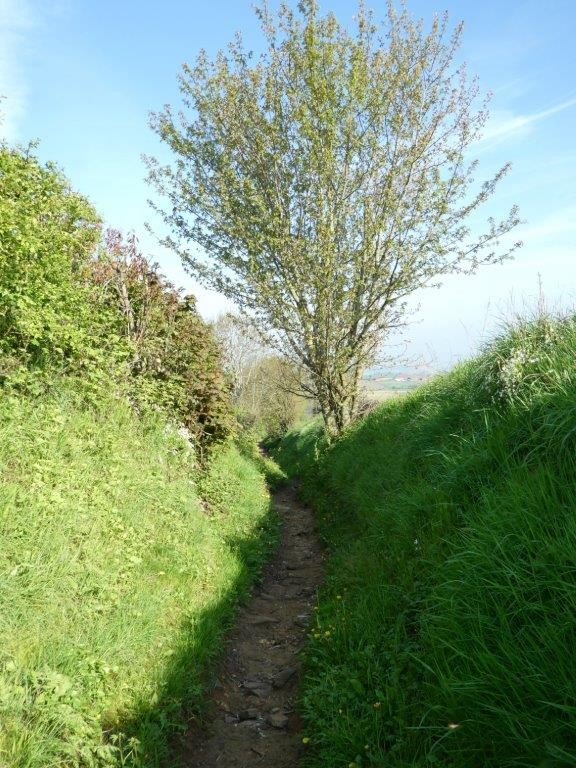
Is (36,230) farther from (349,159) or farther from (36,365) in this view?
(349,159)

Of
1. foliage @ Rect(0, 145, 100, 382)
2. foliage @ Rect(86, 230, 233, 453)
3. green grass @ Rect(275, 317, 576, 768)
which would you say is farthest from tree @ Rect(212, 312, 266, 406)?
green grass @ Rect(275, 317, 576, 768)

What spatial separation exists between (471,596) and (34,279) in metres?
6.11

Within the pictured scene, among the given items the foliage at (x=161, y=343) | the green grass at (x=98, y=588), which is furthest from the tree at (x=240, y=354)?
the green grass at (x=98, y=588)

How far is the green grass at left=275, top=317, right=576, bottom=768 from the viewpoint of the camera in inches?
97.4

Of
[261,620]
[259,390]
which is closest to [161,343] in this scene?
[261,620]

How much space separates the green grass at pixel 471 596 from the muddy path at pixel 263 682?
41 centimetres

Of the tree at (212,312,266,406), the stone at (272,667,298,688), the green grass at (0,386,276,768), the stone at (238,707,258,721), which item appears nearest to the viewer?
the green grass at (0,386,276,768)

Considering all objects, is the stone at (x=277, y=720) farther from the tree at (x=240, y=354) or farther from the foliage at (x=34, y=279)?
the tree at (x=240, y=354)

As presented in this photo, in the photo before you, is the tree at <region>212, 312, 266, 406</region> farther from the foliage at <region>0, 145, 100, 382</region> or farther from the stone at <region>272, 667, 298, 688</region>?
the stone at <region>272, 667, 298, 688</region>

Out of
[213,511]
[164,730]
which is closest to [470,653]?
[164,730]

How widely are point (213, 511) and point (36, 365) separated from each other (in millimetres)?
3786

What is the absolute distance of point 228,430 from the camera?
10.4m

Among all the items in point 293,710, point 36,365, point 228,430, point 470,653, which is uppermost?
point 36,365

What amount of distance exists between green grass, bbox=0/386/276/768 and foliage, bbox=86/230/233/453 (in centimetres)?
157
